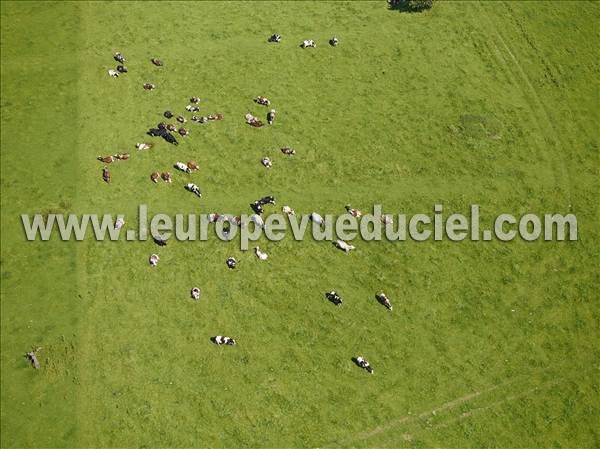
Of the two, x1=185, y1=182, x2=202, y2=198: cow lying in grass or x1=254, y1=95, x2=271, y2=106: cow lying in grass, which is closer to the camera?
x1=185, y1=182, x2=202, y2=198: cow lying in grass

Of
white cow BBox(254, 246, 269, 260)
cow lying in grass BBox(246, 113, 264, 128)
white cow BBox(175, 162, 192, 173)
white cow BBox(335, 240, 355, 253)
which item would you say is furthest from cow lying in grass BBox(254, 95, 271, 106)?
white cow BBox(335, 240, 355, 253)

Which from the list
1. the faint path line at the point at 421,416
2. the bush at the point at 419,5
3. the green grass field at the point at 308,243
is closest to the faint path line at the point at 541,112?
the green grass field at the point at 308,243

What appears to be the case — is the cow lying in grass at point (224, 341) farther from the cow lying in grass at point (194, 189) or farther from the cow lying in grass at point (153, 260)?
the cow lying in grass at point (194, 189)

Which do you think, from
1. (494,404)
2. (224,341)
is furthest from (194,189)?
(494,404)

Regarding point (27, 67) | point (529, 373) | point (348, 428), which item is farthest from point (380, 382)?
point (27, 67)

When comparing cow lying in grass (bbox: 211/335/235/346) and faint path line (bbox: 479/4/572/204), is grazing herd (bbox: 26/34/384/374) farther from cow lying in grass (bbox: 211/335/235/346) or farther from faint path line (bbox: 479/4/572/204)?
faint path line (bbox: 479/4/572/204)

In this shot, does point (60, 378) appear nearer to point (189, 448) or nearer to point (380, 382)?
point (189, 448)
